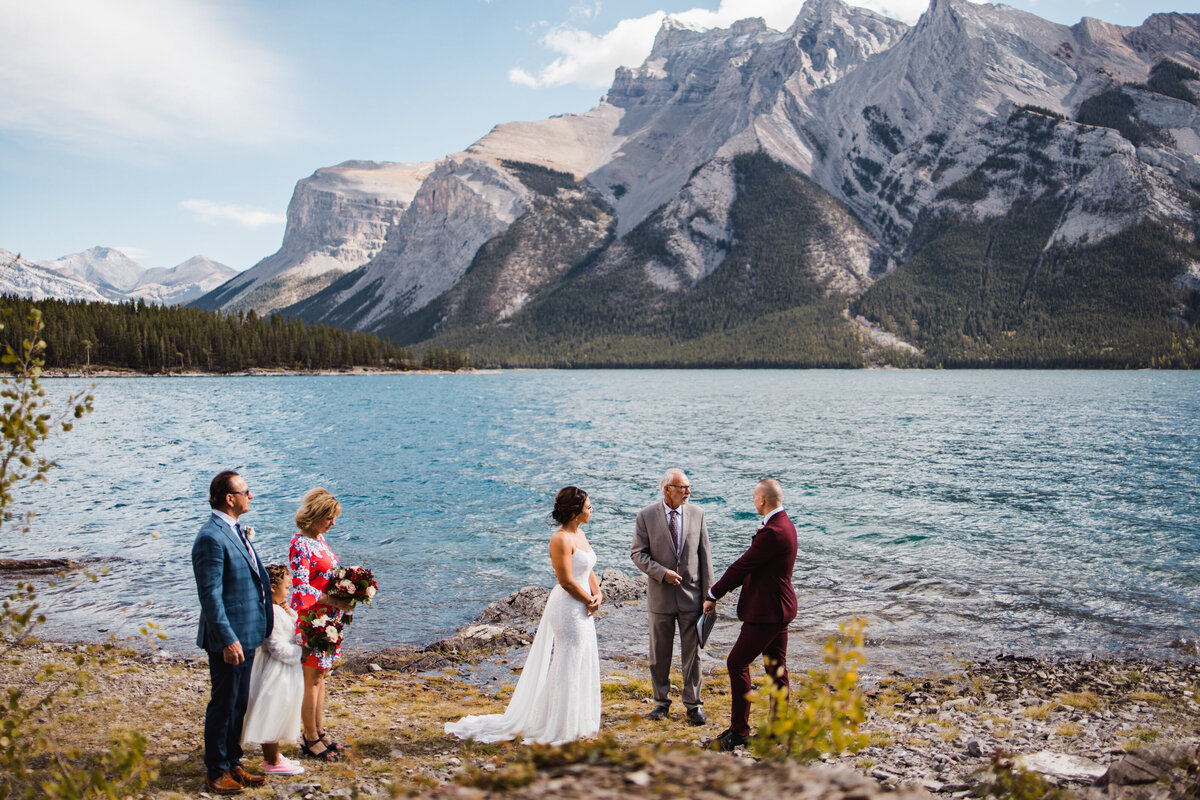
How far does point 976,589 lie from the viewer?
20.2 m

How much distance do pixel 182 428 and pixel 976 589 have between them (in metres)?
68.1

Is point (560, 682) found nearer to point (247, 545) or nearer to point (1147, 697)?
point (247, 545)

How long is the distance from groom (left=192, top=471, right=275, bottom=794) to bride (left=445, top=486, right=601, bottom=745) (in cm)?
290

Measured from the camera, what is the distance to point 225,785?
7.75 m

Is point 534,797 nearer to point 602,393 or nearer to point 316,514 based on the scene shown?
point 316,514

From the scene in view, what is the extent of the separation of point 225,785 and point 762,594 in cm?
653

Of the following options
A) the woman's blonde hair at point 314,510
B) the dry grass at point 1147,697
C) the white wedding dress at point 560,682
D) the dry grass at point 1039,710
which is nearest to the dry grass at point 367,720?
the white wedding dress at point 560,682

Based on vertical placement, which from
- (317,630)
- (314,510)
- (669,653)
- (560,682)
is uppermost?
(314,510)

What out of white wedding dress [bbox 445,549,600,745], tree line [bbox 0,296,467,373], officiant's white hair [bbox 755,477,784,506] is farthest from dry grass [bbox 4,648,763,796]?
tree line [bbox 0,296,467,373]

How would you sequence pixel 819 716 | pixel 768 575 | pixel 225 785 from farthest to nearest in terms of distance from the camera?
1. pixel 768 575
2. pixel 225 785
3. pixel 819 716

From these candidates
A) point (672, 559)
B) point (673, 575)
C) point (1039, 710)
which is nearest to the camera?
point (673, 575)

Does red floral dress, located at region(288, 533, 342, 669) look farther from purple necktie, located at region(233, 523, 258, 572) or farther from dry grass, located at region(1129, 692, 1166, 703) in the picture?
dry grass, located at region(1129, 692, 1166, 703)

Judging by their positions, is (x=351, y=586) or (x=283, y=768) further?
(x=351, y=586)

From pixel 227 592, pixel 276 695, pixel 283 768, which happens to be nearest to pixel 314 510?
pixel 227 592
